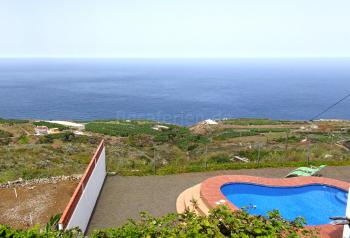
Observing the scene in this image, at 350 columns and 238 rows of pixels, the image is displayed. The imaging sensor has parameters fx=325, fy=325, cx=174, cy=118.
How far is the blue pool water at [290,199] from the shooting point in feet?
43.8

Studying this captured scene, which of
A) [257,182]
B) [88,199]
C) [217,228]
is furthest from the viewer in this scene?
[257,182]

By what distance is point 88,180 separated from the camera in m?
11.3

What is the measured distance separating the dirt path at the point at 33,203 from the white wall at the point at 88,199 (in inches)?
53.9

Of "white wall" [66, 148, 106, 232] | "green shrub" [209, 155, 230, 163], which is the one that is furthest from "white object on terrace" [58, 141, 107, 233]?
"green shrub" [209, 155, 230, 163]

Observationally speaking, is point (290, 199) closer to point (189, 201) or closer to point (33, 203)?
point (189, 201)

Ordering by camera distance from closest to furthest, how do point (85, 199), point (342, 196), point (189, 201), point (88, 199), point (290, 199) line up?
point (85, 199)
point (88, 199)
point (189, 201)
point (342, 196)
point (290, 199)

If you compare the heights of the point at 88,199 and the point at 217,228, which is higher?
the point at 217,228

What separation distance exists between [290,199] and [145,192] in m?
6.23

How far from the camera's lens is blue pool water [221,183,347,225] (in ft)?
43.8

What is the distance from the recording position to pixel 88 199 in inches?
440

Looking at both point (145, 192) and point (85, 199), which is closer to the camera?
point (85, 199)

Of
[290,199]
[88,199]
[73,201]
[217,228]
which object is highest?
[217,228]

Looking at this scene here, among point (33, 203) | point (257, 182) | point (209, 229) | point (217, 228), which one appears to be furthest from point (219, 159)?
point (209, 229)

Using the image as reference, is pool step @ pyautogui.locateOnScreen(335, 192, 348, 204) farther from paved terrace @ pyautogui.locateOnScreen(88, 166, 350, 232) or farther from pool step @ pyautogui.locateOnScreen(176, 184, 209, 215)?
pool step @ pyautogui.locateOnScreen(176, 184, 209, 215)
